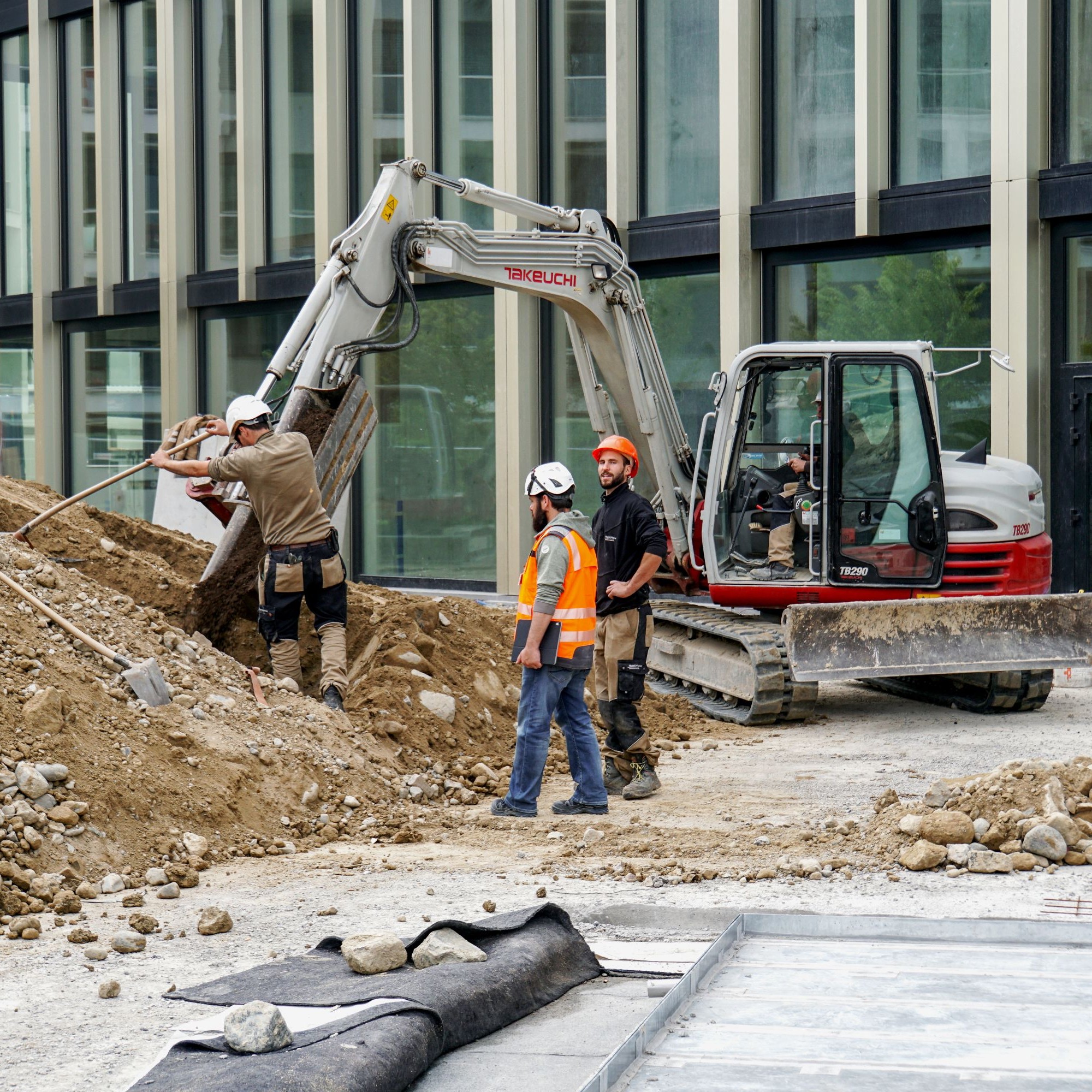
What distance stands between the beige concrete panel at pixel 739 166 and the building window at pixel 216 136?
325 inches

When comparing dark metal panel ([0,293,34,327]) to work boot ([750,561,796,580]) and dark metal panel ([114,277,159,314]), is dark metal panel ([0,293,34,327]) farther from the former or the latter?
work boot ([750,561,796,580])

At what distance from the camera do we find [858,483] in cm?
1178

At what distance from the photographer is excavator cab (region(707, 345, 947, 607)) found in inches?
460

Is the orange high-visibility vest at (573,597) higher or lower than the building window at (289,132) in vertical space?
lower

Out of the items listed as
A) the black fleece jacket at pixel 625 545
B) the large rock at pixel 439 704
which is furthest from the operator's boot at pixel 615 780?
the large rock at pixel 439 704

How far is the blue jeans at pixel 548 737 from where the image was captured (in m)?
8.43

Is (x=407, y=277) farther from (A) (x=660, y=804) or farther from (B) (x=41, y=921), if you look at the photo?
(B) (x=41, y=921)

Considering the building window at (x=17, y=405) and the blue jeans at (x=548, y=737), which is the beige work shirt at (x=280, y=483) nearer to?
the blue jeans at (x=548, y=737)

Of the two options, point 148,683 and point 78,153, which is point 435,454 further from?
point 148,683

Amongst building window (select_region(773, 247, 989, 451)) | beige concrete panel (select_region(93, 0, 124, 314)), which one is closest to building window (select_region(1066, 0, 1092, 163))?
building window (select_region(773, 247, 989, 451))

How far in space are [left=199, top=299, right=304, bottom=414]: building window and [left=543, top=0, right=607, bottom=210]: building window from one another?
15.1 ft

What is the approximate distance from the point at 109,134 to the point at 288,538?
16124 millimetres

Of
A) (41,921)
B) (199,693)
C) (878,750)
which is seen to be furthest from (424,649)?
(41,921)

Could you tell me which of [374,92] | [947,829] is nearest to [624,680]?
[947,829]
